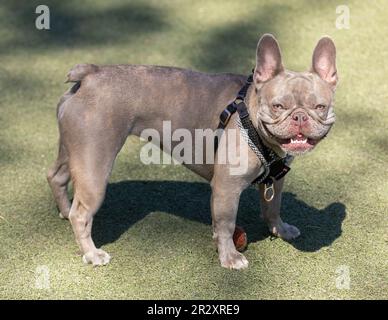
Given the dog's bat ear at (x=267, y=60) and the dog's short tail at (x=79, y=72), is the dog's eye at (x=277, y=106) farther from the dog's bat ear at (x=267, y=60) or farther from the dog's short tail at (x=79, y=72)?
the dog's short tail at (x=79, y=72)

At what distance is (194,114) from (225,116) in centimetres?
20

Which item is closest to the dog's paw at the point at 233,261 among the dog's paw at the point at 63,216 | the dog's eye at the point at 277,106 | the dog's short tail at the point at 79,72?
the dog's eye at the point at 277,106

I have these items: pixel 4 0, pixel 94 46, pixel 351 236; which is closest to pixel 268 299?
pixel 351 236

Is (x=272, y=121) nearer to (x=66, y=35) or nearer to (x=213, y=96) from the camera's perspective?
(x=213, y=96)

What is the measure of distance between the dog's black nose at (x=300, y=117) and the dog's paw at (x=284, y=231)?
90 cm

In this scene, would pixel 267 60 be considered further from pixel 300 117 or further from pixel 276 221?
pixel 276 221

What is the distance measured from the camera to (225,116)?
12.6ft

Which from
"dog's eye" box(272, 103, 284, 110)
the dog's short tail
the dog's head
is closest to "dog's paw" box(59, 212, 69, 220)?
the dog's short tail

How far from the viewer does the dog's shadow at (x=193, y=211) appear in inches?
168

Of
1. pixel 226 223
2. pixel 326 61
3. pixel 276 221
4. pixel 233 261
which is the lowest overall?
pixel 233 261

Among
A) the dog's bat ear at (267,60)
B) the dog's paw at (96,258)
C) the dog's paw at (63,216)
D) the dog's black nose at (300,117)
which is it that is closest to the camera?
the dog's black nose at (300,117)

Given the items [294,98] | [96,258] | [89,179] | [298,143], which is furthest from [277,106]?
[96,258]

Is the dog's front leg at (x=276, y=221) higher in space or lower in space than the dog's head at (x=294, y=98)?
lower

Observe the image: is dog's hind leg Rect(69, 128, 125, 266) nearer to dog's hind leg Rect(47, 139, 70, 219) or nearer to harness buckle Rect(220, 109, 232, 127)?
dog's hind leg Rect(47, 139, 70, 219)
